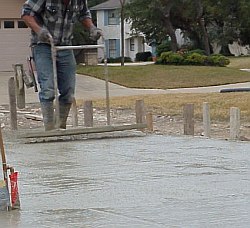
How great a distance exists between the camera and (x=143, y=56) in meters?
77.0

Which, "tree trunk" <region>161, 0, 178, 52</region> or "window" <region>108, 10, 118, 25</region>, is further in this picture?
"window" <region>108, 10, 118, 25</region>

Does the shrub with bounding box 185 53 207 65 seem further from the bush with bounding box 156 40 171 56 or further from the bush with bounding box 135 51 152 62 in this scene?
the bush with bounding box 135 51 152 62

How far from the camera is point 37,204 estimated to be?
594 centimetres

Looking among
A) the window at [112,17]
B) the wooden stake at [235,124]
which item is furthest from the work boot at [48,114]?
the window at [112,17]

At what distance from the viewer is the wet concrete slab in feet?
17.7

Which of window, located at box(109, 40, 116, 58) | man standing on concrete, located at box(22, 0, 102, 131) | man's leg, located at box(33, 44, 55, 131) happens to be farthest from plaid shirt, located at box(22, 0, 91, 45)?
window, located at box(109, 40, 116, 58)

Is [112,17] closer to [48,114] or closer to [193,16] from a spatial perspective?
[193,16]

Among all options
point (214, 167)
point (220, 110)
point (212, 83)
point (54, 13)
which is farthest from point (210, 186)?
point (212, 83)

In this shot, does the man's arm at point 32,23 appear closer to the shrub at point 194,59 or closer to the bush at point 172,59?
the shrub at point 194,59

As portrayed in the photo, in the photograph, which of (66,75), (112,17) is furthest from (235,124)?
(112,17)

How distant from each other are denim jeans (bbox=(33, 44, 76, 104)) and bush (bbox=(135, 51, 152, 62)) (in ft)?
216

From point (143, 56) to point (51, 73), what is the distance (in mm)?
67143

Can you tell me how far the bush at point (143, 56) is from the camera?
76.4 meters

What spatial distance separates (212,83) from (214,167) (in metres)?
29.6
